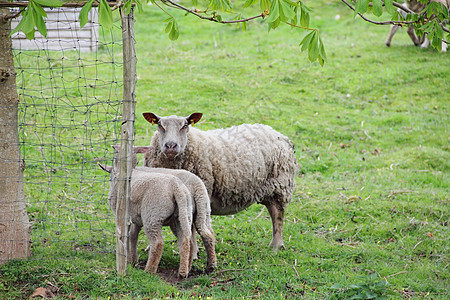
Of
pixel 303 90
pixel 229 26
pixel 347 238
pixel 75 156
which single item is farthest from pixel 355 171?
pixel 229 26

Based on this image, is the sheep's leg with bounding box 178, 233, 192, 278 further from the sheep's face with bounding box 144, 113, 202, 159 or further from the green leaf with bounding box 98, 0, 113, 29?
the green leaf with bounding box 98, 0, 113, 29

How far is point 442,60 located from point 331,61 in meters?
3.61

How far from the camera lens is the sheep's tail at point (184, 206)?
5.57 m

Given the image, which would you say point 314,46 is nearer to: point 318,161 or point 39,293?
point 39,293

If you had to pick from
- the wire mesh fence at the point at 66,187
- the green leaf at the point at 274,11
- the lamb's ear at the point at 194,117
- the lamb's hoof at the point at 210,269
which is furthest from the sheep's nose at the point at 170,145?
the green leaf at the point at 274,11

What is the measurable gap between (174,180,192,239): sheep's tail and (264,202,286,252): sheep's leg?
2.05m

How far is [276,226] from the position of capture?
7449 millimetres

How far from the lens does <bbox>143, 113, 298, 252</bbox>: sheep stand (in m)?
6.74

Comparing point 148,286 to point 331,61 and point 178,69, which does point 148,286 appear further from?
point 331,61

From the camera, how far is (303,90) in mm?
14844

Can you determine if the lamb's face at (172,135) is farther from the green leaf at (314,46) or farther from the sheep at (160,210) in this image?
the green leaf at (314,46)

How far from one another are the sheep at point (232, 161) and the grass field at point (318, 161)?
2.27 ft

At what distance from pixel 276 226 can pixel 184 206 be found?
226 centimetres

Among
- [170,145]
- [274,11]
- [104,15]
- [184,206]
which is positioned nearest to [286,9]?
[274,11]
